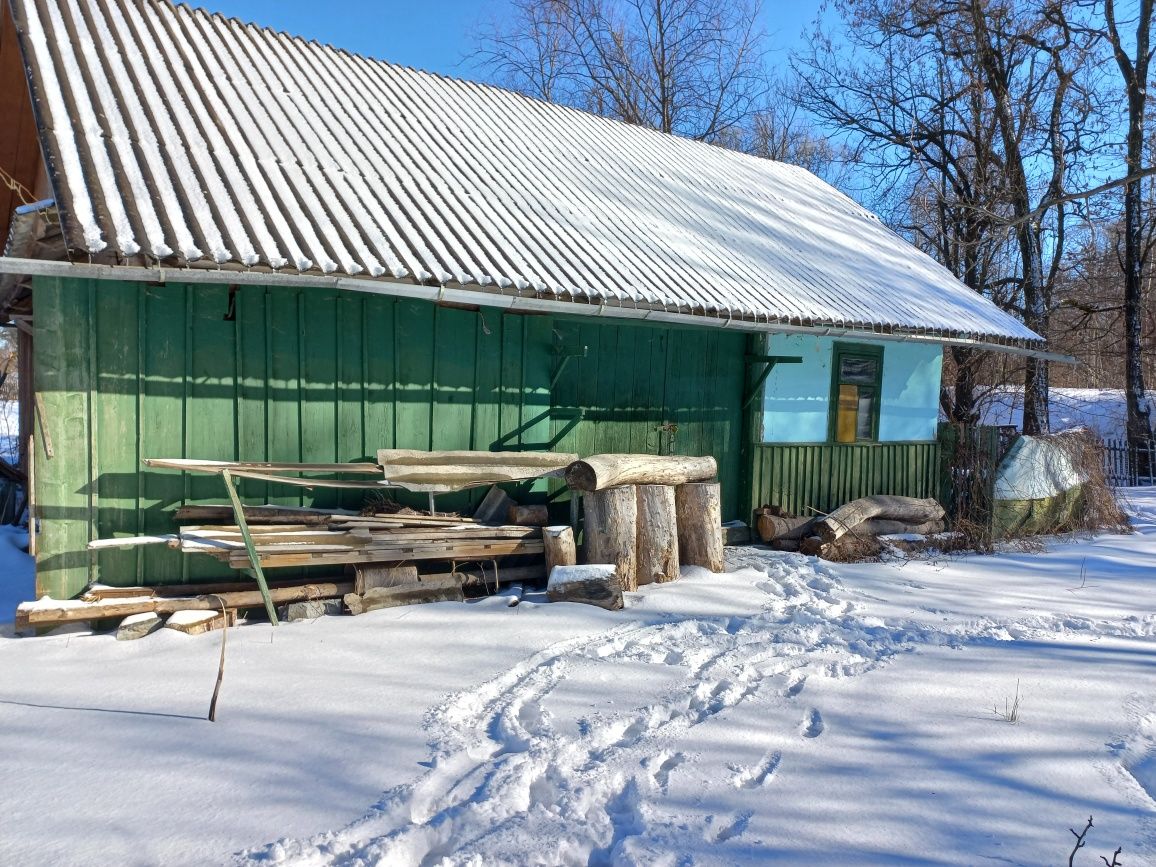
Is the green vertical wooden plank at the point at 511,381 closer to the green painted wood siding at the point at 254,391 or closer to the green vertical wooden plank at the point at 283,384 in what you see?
the green painted wood siding at the point at 254,391

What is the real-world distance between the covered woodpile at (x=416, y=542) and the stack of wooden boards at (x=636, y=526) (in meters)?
0.01

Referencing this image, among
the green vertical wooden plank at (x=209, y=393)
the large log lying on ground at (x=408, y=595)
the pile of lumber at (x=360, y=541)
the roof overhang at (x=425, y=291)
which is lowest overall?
the large log lying on ground at (x=408, y=595)

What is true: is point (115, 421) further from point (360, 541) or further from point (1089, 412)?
point (1089, 412)

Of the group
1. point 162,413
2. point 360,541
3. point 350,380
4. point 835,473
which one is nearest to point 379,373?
point 350,380

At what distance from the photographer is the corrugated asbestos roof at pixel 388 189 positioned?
5.66 meters

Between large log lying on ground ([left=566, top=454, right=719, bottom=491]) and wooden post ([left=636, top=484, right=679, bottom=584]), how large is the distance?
206 millimetres

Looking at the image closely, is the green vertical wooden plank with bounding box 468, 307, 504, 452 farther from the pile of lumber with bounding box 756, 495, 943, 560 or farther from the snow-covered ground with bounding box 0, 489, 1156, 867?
the pile of lumber with bounding box 756, 495, 943, 560

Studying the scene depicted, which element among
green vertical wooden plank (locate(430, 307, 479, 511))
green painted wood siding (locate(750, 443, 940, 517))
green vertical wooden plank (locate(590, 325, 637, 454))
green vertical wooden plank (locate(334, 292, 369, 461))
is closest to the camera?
green vertical wooden plank (locate(334, 292, 369, 461))

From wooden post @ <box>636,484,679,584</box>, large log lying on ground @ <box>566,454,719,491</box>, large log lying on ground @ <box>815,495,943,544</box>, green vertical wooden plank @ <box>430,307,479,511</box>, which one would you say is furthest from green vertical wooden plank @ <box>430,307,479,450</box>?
large log lying on ground @ <box>815,495,943,544</box>

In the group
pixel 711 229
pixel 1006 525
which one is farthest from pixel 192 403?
pixel 1006 525

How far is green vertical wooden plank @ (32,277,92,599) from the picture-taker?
519cm

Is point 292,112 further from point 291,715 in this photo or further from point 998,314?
point 998,314

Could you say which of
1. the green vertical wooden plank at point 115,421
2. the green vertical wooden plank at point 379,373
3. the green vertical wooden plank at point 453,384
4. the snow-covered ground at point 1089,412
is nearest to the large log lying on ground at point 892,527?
the green vertical wooden plank at point 453,384

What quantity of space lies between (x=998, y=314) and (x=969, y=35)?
10.4 meters
